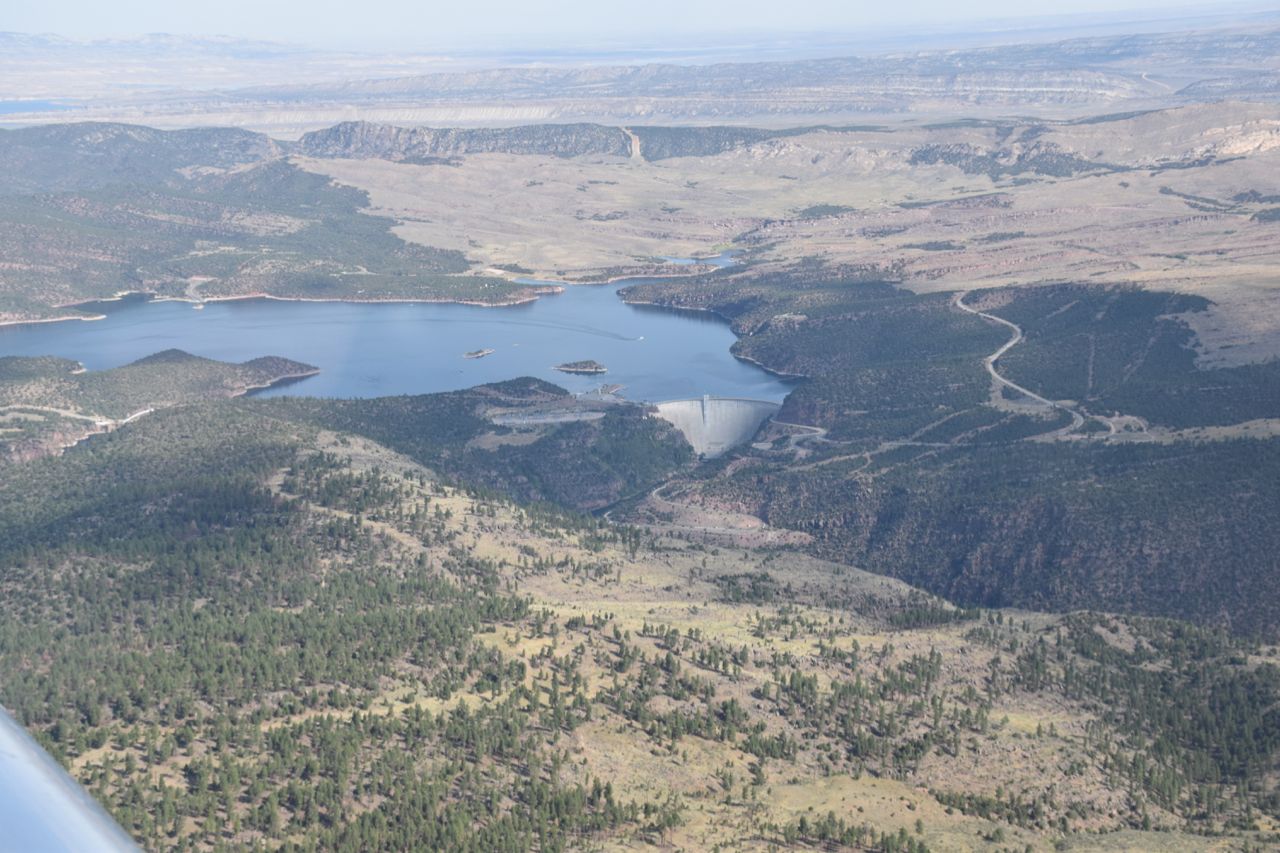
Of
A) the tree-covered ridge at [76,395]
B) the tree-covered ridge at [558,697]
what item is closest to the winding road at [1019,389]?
the tree-covered ridge at [558,697]

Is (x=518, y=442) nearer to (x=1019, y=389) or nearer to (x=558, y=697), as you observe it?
(x=1019, y=389)

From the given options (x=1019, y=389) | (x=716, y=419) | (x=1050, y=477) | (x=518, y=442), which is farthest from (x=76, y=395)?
(x=1050, y=477)

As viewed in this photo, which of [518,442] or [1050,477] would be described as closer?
[1050,477]

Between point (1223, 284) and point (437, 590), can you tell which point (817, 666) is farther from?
point (1223, 284)

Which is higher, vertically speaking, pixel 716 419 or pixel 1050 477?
pixel 1050 477

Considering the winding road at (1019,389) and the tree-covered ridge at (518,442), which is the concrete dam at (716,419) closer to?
the tree-covered ridge at (518,442)

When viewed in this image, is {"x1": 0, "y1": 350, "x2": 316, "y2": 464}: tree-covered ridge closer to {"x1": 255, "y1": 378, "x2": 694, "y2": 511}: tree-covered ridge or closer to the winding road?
{"x1": 255, "y1": 378, "x2": 694, "y2": 511}: tree-covered ridge

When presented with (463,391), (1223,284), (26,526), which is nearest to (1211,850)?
(26,526)
